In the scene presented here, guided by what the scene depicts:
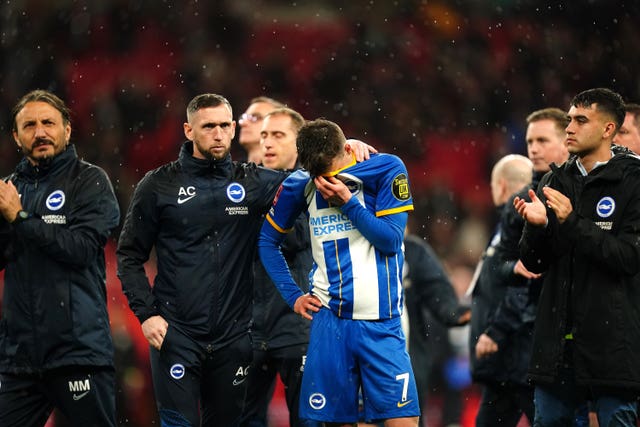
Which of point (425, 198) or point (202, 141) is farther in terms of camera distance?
point (425, 198)

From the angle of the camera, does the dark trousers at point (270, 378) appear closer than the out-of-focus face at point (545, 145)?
Yes

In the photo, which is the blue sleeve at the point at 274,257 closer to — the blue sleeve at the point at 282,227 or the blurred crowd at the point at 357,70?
the blue sleeve at the point at 282,227

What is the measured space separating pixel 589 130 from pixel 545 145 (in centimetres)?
137

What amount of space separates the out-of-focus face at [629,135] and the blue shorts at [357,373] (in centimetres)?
209

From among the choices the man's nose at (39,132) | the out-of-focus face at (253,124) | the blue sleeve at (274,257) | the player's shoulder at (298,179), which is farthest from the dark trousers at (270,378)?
the man's nose at (39,132)

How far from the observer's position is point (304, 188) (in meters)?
5.16

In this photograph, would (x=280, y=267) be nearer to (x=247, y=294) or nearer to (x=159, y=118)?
(x=247, y=294)

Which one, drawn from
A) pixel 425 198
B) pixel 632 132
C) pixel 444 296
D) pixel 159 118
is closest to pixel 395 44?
pixel 425 198

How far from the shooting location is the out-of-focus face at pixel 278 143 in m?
6.46

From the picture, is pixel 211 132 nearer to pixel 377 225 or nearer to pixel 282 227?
pixel 282 227

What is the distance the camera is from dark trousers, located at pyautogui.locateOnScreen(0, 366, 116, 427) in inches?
209

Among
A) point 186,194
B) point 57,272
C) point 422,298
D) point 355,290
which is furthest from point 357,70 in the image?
point 355,290

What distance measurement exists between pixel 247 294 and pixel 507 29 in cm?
980

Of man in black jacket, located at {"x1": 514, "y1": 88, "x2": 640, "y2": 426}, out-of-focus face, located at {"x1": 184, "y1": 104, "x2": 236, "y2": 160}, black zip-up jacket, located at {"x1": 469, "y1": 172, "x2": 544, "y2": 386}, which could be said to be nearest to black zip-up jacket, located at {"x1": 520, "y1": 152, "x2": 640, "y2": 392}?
man in black jacket, located at {"x1": 514, "y1": 88, "x2": 640, "y2": 426}
